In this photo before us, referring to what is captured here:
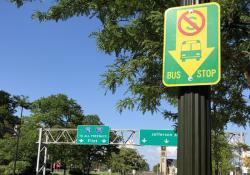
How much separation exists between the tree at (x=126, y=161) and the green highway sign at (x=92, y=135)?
59.6 m

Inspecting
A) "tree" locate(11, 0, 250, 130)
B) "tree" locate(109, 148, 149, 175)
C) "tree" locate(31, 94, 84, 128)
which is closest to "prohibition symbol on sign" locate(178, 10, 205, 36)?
"tree" locate(11, 0, 250, 130)

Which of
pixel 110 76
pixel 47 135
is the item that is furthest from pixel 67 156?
pixel 110 76

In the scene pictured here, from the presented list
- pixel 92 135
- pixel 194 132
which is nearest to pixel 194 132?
pixel 194 132

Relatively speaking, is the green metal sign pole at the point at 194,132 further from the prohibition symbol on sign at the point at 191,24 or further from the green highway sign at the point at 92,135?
the green highway sign at the point at 92,135

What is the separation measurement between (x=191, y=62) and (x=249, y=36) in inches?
186

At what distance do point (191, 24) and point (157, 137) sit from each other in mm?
38625

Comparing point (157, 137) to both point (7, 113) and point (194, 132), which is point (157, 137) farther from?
point (7, 113)

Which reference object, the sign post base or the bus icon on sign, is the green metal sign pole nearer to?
the sign post base

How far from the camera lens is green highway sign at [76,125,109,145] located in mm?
42438

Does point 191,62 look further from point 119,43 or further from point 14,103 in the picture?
point 14,103

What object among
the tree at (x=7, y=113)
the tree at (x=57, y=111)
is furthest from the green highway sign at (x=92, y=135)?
the tree at (x=7, y=113)

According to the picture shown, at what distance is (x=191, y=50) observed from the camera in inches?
135

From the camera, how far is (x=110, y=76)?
25.9 feet

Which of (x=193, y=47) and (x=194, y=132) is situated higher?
(x=193, y=47)
